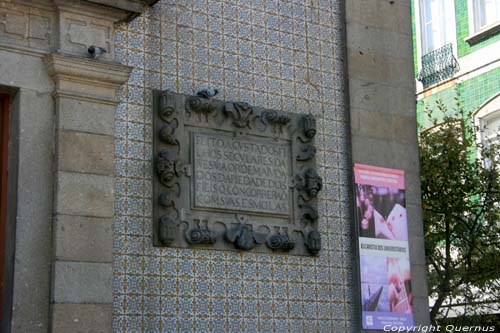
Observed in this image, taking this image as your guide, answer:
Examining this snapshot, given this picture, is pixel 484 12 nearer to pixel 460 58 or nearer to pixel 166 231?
→ pixel 460 58

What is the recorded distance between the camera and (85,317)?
9055 mm

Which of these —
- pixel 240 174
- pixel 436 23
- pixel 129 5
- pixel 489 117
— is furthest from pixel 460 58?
pixel 129 5

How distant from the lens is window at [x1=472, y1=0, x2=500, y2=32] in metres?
21.0

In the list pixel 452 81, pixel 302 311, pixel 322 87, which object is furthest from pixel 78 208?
pixel 452 81

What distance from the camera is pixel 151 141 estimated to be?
33.7 feet

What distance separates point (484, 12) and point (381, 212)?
36.1 feet

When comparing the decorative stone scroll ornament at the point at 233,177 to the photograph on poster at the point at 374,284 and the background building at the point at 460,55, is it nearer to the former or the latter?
the photograph on poster at the point at 374,284

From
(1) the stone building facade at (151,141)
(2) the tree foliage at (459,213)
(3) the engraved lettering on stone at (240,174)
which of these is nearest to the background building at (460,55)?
(2) the tree foliage at (459,213)

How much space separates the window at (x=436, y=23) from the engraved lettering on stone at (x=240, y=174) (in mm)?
12249

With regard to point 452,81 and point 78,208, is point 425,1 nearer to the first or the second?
point 452,81

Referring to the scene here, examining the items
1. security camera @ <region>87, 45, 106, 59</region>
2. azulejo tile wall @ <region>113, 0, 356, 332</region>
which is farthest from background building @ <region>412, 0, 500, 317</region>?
security camera @ <region>87, 45, 106, 59</region>

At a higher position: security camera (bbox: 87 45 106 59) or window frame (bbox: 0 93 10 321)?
security camera (bbox: 87 45 106 59)

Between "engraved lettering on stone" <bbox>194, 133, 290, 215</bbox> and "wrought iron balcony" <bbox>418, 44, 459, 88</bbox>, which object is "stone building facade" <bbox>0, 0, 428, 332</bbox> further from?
"wrought iron balcony" <bbox>418, 44, 459, 88</bbox>

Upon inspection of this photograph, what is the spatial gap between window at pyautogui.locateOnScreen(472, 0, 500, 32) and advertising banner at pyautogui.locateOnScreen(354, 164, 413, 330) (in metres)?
10.3
